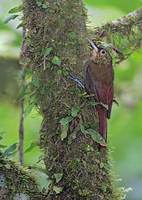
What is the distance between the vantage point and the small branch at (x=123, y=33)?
270 centimetres

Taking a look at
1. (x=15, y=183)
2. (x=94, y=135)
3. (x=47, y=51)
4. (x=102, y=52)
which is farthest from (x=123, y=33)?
(x=15, y=183)

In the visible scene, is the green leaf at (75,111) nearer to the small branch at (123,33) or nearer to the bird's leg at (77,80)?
the bird's leg at (77,80)

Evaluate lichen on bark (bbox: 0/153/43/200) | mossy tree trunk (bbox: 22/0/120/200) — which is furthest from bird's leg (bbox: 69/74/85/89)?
lichen on bark (bbox: 0/153/43/200)

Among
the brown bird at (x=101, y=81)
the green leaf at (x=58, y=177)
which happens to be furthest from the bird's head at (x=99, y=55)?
the green leaf at (x=58, y=177)

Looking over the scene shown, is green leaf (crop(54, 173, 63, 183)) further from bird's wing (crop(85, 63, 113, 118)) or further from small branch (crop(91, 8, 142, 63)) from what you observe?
small branch (crop(91, 8, 142, 63))

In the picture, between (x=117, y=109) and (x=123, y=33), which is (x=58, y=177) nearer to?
(x=123, y=33)

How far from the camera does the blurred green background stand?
3744 mm

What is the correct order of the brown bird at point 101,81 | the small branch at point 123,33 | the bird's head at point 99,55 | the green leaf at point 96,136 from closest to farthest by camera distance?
the green leaf at point 96,136 < the brown bird at point 101,81 < the bird's head at point 99,55 < the small branch at point 123,33

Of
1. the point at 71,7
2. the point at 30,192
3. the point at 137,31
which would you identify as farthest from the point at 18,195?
the point at 137,31

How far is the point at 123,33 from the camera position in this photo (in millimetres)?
2787

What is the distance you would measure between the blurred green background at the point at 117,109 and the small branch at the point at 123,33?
616 mm

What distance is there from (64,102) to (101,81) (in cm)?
27

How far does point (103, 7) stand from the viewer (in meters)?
3.41

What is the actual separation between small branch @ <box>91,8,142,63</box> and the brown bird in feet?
0.92
